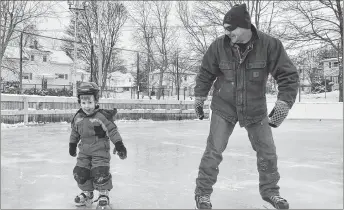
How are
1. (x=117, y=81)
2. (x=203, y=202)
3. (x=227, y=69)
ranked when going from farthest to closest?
1. (x=117, y=81)
2. (x=227, y=69)
3. (x=203, y=202)

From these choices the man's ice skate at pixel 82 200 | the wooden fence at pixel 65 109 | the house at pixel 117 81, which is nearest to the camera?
the man's ice skate at pixel 82 200

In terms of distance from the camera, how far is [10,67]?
47.2 ft

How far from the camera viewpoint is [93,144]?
276 cm

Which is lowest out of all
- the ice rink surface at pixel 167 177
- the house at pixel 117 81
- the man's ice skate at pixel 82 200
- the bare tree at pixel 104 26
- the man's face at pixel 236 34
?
the ice rink surface at pixel 167 177

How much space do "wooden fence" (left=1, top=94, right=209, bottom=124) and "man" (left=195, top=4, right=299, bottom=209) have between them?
7558 mm

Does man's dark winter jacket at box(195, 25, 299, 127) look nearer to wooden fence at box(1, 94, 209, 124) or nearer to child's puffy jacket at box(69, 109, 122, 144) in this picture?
child's puffy jacket at box(69, 109, 122, 144)

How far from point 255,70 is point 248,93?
16cm

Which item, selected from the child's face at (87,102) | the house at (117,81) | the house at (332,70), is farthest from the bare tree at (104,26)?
the child's face at (87,102)

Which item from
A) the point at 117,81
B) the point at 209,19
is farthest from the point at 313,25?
the point at 117,81

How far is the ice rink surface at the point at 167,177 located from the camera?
2789 mm

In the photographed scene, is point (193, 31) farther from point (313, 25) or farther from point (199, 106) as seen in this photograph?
point (199, 106)

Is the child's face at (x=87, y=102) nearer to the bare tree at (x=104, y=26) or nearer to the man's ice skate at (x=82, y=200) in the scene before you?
the man's ice skate at (x=82, y=200)

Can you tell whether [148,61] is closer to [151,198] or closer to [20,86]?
[20,86]

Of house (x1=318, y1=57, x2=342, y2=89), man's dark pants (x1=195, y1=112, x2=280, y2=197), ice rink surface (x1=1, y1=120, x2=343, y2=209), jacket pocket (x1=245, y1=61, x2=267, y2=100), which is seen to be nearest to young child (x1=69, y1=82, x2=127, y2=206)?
ice rink surface (x1=1, y1=120, x2=343, y2=209)
